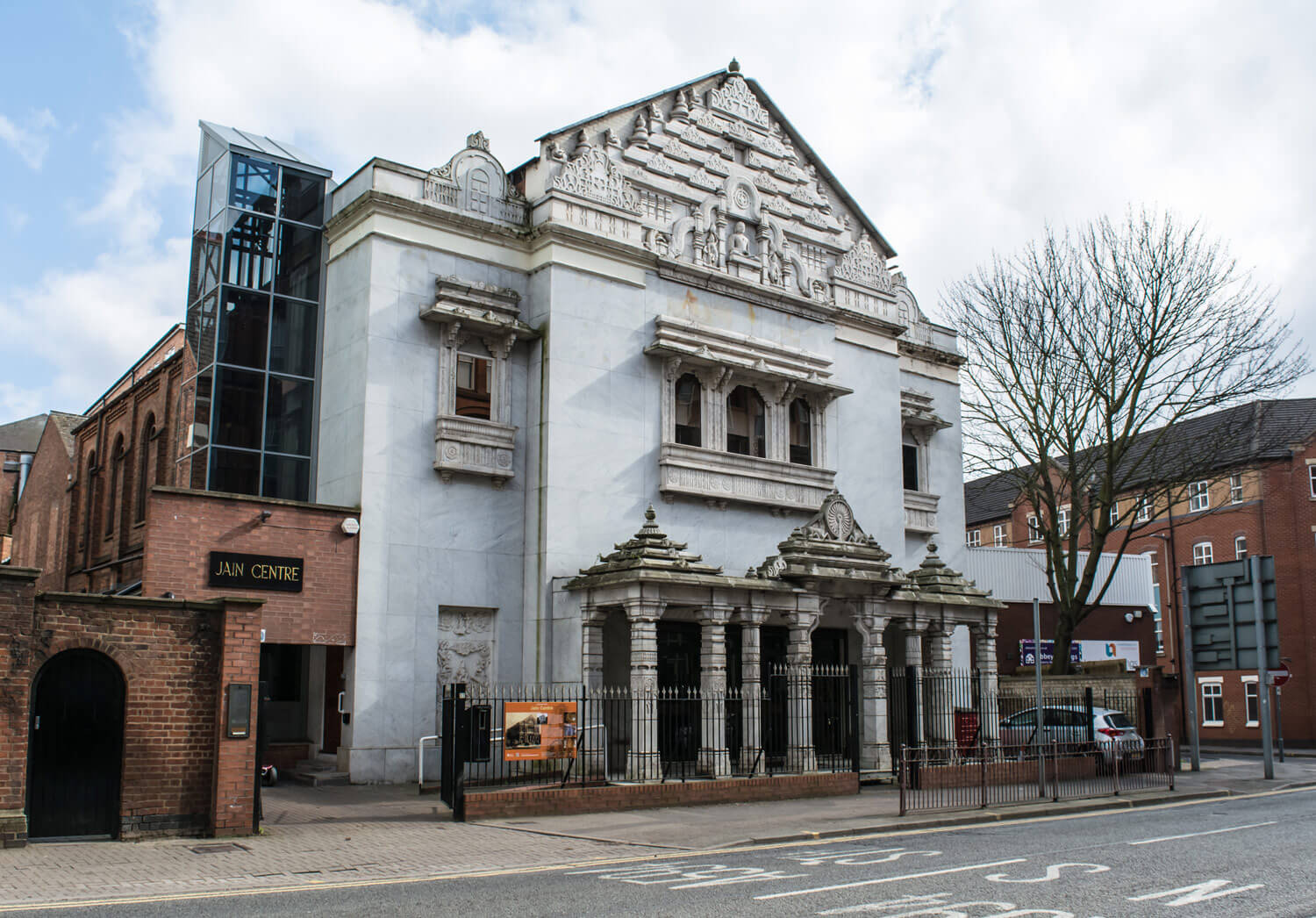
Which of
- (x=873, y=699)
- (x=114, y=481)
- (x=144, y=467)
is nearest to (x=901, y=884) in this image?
(x=873, y=699)

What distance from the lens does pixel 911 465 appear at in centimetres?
3206

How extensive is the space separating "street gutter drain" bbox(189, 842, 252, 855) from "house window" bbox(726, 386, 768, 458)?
1577 cm

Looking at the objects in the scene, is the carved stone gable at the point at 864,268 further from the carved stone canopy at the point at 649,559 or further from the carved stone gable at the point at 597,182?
the carved stone canopy at the point at 649,559

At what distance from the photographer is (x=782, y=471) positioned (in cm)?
2722

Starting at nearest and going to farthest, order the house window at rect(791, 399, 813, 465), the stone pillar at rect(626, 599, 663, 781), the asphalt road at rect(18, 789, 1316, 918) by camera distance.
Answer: the asphalt road at rect(18, 789, 1316, 918), the stone pillar at rect(626, 599, 663, 781), the house window at rect(791, 399, 813, 465)

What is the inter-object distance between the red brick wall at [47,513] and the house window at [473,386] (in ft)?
58.6

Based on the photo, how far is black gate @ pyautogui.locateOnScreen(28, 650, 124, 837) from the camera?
13688 mm

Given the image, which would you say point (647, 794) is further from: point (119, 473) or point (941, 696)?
point (119, 473)

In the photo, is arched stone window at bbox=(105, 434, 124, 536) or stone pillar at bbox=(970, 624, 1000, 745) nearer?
stone pillar at bbox=(970, 624, 1000, 745)

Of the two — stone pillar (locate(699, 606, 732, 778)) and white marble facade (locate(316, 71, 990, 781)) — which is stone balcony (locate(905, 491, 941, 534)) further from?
stone pillar (locate(699, 606, 732, 778))

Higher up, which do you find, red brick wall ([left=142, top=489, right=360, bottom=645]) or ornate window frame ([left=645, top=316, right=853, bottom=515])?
ornate window frame ([left=645, top=316, right=853, bottom=515])

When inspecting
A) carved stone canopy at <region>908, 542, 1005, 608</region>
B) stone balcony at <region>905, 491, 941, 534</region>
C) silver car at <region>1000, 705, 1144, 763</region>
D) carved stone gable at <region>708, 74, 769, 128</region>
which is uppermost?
carved stone gable at <region>708, 74, 769, 128</region>

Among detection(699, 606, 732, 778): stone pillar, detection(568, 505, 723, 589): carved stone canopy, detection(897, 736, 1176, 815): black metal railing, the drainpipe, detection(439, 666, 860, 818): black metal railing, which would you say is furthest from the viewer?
the drainpipe

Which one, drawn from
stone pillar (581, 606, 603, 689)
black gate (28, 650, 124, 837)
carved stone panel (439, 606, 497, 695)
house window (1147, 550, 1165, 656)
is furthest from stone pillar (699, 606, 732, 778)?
house window (1147, 550, 1165, 656)
